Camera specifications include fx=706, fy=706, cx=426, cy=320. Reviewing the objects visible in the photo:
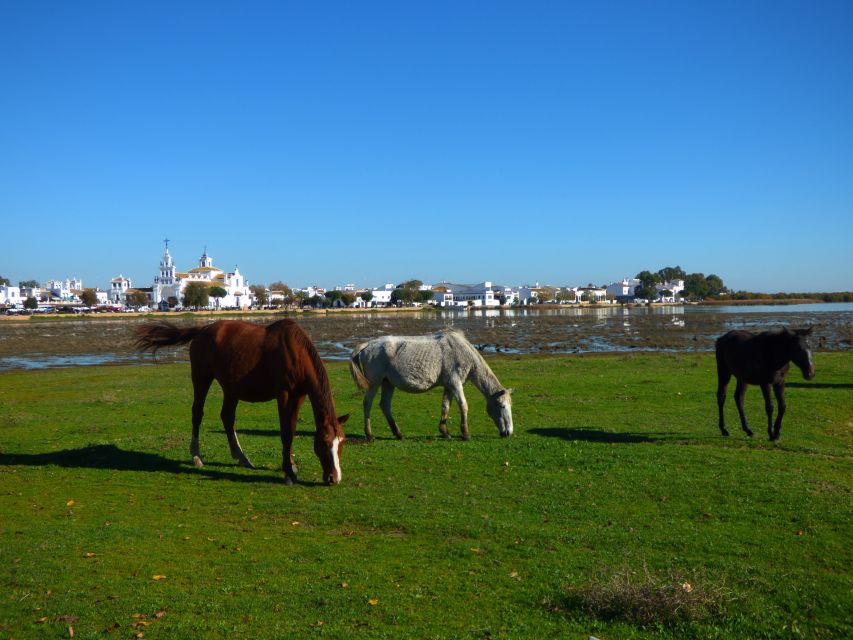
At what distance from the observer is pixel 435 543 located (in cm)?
841

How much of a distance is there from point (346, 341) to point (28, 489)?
159ft

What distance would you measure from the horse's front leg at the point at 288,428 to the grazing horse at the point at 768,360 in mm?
9437

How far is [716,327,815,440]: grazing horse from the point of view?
14.4 m

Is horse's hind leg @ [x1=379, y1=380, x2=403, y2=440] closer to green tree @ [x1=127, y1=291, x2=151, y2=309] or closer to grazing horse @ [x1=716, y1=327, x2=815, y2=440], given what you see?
grazing horse @ [x1=716, y1=327, x2=815, y2=440]

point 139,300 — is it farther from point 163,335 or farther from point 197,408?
point 197,408

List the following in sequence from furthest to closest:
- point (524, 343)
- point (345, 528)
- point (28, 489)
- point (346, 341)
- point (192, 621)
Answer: point (346, 341), point (524, 343), point (28, 489), point (345, 528), point (192, 621)

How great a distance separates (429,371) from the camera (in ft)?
49.5

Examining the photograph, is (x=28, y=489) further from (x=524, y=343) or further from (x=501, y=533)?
(x=524, y=343)

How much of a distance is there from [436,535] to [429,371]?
658 centimetres

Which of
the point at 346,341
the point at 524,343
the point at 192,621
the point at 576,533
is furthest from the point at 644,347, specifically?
the point at 192,621

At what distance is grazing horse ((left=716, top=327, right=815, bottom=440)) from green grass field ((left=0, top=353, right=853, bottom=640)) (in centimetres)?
84

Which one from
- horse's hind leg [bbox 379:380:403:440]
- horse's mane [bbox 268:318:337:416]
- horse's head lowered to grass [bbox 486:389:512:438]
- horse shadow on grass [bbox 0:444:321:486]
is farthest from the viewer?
horse's hind leg [bbox 379:380:403:440]

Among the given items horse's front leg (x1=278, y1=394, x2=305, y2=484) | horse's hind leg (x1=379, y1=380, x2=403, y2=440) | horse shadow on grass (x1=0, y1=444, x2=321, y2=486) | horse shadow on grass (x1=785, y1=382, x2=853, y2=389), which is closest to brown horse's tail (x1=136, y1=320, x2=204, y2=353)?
horse shadow on grass (x1=0, y1=444, x2=321, y2=486)

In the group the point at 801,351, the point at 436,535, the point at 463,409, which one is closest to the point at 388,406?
the point at 463,409
